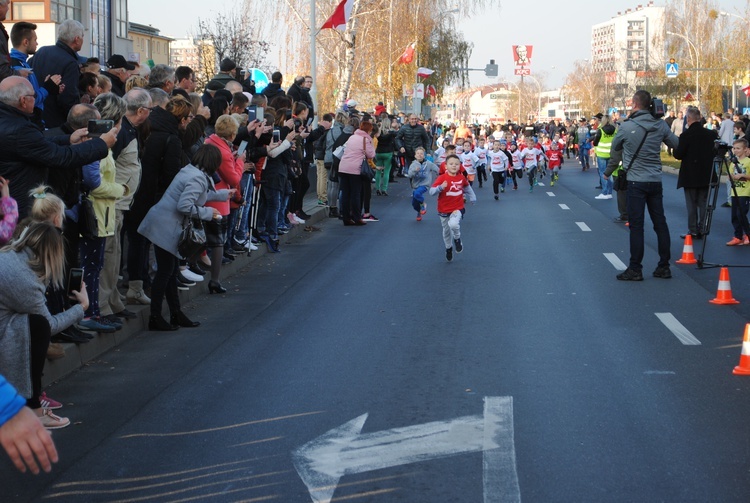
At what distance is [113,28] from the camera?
50719 millimetres

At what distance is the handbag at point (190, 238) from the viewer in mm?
9750

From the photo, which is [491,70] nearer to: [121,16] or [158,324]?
[121,16]

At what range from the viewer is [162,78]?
1191 cm

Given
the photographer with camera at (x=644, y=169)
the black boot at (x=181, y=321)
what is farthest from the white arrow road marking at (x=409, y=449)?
the photographer with camera at (x=644, y=169)

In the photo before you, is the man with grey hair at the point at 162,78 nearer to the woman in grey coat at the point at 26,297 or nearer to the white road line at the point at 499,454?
the woman in grey coat at the point at 26,297

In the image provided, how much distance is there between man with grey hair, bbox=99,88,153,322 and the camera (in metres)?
9.66

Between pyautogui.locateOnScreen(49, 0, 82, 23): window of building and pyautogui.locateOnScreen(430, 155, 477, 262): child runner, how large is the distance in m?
35.4

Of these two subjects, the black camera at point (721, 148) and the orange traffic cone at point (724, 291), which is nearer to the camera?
the orange traffic cone at point (724, 291)

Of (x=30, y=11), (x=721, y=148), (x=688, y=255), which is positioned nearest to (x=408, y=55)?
(x=30, y=11)

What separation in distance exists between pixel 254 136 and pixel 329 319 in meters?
4.73

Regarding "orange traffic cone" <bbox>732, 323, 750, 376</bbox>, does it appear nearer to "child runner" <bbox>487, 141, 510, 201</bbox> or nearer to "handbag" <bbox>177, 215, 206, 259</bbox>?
"handbag" <bbox>177, 215, 206, 259</bbox>

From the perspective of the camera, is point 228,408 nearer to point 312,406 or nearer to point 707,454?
point 312,406

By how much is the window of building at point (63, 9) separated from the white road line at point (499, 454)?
4345 centimetres

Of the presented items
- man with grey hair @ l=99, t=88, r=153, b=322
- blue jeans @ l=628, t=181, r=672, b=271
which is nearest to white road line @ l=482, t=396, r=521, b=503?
man with grey hair @ l=99, t=88, r=153, b=322
